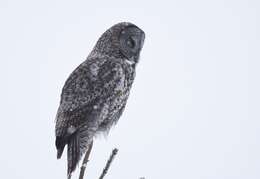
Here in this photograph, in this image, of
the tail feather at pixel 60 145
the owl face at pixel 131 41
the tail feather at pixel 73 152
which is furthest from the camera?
the owl face at pixel 131 41

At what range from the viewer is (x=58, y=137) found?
5215 mm

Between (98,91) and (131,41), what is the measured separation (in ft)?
1.94

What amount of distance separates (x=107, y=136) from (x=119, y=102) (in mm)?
367

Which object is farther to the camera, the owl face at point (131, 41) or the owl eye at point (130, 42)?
the owl eye at point (130, 42)

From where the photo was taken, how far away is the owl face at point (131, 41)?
19.5 feet

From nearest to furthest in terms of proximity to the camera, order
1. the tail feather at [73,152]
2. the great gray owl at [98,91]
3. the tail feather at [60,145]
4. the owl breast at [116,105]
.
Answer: the tail feather at [60,145]
the tail feather at [73,152]
the great gray owl at [98,91]
the owl breast at [116,105]

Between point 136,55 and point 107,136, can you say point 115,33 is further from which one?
point 107,136

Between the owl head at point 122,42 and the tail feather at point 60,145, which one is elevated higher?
the owl head at point 122,42

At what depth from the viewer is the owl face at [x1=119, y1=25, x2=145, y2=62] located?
234 inches

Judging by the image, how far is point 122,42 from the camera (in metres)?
6.14

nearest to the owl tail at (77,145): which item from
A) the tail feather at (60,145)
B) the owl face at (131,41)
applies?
the tail feather at (60,145)

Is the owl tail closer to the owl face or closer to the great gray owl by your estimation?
the great gray owl

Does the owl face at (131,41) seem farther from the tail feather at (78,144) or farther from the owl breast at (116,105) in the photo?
the tail feather at (78,144)

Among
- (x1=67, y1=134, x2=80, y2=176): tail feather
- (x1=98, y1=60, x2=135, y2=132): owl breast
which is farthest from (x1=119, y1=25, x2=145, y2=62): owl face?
(x1=67, y1=134, x2=80, y2=176): tail feather
